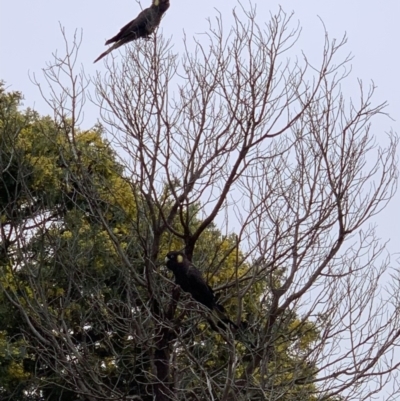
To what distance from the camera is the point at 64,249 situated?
8.51 meters

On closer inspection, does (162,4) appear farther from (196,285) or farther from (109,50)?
(196,285)

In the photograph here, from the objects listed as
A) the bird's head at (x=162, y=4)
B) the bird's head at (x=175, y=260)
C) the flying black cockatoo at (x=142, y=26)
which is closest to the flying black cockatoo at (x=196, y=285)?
the bird's head at (x=175, y=260)

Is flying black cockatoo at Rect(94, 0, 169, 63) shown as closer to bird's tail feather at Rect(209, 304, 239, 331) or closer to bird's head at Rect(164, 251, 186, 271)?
bird's head at Rect(164, 251, 186, 271)

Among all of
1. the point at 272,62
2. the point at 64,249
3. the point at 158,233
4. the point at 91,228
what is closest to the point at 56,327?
the point at 158,233

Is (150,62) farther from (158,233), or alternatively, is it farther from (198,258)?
(198,258)

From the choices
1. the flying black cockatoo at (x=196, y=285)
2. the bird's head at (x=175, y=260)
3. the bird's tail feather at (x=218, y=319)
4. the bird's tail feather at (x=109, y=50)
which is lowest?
the bird's tail feather at (x=218, y=319)

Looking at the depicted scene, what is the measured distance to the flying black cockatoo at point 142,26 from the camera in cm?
777

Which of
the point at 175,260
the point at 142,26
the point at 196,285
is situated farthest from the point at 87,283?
the point at 142,26

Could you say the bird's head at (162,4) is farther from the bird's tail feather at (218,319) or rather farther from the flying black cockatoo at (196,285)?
the bird's tail feather at (218,319)

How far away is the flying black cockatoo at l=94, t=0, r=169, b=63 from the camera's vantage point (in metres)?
7.77

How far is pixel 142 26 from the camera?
7949 mm

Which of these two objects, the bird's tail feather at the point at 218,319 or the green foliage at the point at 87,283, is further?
the green foliage at the point at 87,283

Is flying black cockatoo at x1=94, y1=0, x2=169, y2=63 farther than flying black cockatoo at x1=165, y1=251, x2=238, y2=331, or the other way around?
flying black cockatoo at x1=94, y1=0, x2=169, y2=63

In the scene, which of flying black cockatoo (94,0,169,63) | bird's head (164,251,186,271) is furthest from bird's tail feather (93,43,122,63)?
bird's head (164,251,186,271)
